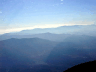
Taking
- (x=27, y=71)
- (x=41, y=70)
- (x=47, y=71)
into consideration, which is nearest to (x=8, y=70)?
(x=27, y=71)

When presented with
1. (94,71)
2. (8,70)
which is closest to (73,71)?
(94,71)

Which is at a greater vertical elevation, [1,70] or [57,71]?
[1,70]

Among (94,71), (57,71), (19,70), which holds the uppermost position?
(19,70)

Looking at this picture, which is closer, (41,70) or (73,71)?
(73,71)

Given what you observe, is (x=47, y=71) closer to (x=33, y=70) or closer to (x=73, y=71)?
(x=33, y=70)

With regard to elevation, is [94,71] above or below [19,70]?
below

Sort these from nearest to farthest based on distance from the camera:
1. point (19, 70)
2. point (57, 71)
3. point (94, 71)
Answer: point (94, 71) < point (57, 71) < point (19, 70)

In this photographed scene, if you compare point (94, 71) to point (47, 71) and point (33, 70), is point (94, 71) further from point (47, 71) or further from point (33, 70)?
point (33, 70)

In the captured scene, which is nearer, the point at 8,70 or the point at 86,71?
the point at 86,71

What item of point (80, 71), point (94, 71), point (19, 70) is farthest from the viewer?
point (19, 70)
